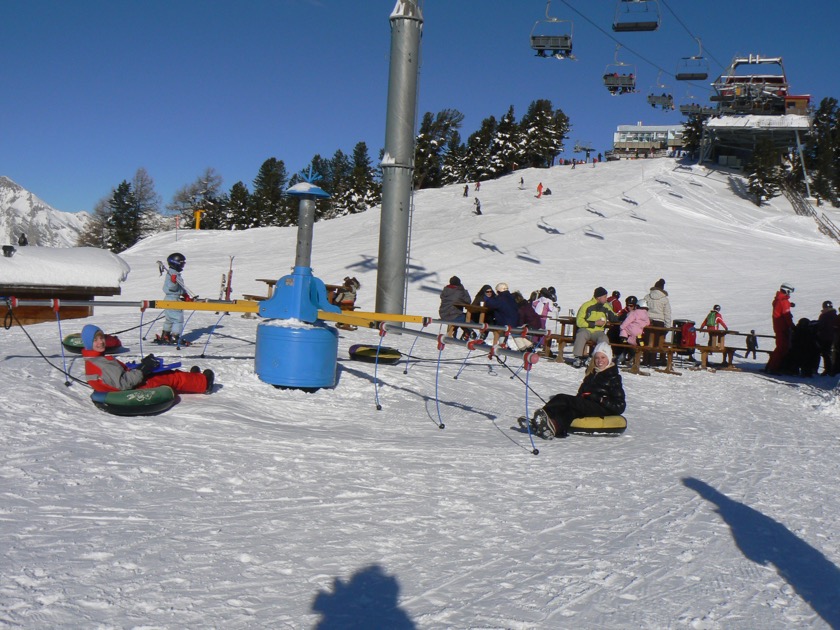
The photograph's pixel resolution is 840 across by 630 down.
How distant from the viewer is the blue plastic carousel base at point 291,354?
9.27m

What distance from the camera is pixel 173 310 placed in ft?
38.1

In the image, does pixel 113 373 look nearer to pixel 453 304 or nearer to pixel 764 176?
pixel 453 304

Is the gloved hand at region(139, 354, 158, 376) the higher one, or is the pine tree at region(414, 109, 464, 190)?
the pine tree at region(414, 109, 464, 190)

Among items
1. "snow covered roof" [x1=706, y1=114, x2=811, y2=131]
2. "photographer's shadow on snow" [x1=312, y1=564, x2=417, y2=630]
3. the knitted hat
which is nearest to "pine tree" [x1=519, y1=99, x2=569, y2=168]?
"snow covered roof" [x1=706, y1=114, x2=811, y2=131]

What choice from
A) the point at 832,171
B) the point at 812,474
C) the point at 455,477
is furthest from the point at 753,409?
the point at 832,171

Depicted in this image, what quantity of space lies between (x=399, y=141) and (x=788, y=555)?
11050 mm

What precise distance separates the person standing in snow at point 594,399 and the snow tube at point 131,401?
3.96 meters

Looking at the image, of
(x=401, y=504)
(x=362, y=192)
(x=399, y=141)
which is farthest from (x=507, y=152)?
(x=401, y=504)

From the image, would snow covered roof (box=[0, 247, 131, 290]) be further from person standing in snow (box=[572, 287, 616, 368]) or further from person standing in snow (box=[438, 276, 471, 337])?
person standing in snow (box=[572, 287, 616, 368])

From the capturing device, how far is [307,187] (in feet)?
32.4

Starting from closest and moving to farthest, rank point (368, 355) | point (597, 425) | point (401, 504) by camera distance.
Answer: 1. point (401, 504)
2. point (597, 425)
3. point (368, 355)

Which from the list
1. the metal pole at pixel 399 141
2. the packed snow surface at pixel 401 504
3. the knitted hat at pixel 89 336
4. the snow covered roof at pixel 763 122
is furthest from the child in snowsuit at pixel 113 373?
the snow covered roof at pixel 763 122

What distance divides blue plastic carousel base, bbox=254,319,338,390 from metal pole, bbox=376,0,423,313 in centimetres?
564

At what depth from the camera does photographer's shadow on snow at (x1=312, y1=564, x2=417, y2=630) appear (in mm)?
3576
